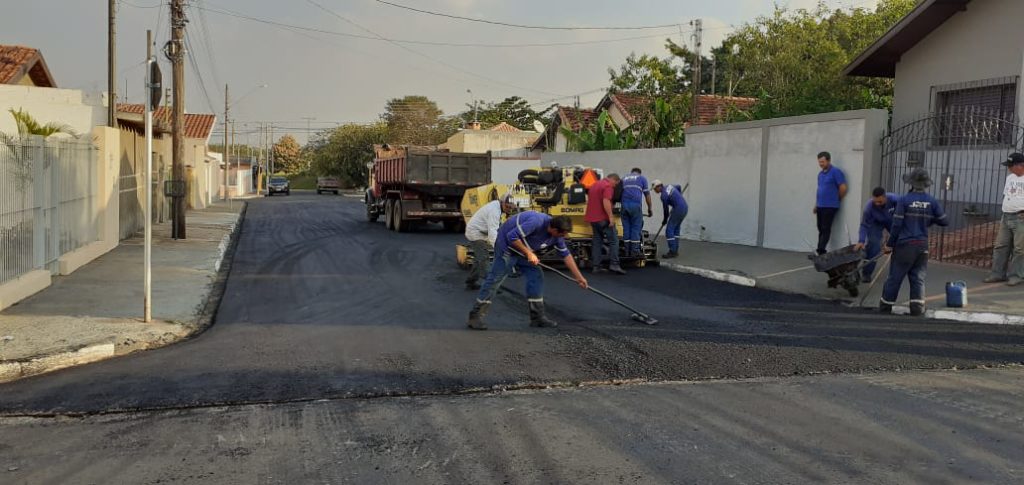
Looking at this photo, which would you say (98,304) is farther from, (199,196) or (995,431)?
(199,196)

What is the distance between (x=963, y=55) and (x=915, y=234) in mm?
7948

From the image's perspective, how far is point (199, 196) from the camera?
38.0 metres

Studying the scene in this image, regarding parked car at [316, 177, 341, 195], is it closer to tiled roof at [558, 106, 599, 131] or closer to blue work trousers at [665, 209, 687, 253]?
tiled roof at [558, 106, 599, 131]

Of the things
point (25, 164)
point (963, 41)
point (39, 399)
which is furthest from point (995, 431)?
point (963, 41)

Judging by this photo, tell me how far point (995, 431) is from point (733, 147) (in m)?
11.8

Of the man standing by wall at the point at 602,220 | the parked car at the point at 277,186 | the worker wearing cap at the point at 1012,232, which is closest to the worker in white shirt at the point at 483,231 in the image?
the man standing by wall at the point at 602,220

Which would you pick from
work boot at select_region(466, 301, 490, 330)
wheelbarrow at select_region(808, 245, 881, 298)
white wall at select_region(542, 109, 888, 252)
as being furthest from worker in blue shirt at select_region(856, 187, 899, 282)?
work boot at select_region(466, 301, 490, 330)

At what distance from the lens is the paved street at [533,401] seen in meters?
4.75

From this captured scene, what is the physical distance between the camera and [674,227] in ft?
50.4

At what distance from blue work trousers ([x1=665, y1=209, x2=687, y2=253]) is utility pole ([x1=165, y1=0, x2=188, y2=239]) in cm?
1121

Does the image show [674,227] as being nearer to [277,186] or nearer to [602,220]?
[602,220]

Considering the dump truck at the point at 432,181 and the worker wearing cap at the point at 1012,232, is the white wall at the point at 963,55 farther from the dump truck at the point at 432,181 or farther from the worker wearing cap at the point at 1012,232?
the dump truck at the point at 432,181

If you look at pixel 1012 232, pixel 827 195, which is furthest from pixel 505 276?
pixel 827 195

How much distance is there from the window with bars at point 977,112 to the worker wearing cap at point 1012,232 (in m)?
2.86
